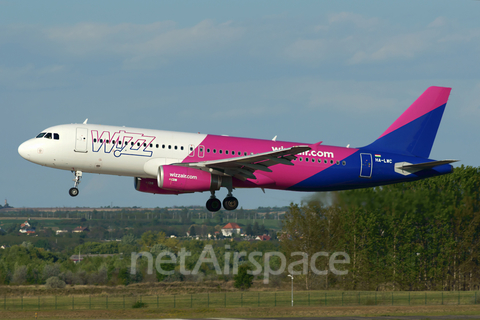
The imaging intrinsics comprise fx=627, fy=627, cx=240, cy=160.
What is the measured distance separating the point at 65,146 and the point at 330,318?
27.9 meters

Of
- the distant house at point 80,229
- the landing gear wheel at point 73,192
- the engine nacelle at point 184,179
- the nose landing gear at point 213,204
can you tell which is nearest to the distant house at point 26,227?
the distant house at point 80,229

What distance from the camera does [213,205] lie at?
41.2 m

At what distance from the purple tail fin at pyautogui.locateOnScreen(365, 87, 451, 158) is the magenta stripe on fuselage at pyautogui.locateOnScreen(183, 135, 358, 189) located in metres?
5.05

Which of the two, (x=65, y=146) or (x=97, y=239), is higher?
(x=65, y=146)

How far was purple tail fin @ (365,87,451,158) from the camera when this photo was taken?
149ft

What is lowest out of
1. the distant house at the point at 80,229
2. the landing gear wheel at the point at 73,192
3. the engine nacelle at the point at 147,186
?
the distant house at the point at 80,229

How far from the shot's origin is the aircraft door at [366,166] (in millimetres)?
42688

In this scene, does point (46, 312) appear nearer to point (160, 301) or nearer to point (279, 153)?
point (160, 301)

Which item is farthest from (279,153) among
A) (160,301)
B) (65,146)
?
(160,301)

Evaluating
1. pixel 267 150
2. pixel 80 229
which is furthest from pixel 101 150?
pixel 80 229

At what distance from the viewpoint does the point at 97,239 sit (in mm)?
129125

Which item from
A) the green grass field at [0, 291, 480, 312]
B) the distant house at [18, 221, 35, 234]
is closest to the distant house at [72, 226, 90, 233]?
the distant house at [18, 221, 35, 234]

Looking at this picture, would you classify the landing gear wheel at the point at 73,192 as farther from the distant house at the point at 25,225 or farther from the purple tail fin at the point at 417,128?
the distant house at the point at 25,225

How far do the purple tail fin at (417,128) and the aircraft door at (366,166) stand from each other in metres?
1.97
